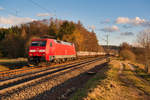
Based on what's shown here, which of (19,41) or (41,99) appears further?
(19,41)

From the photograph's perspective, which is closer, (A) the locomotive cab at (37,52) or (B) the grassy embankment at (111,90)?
(B) the grassy embankment at (111,90)

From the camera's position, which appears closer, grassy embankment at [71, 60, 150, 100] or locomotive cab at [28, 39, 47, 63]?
grassy embankment at [71, 60, 150, 100]

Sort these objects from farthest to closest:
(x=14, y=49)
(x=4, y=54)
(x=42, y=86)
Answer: (x=4, y=54)
(x=14, y=49)
(x=42, y=86)

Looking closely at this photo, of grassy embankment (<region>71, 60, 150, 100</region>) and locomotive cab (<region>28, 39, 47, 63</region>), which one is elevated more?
locomotive cab (<region>28, 39, 47, 63</region>)

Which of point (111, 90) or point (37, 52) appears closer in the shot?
point (111, 90)

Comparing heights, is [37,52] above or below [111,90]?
above

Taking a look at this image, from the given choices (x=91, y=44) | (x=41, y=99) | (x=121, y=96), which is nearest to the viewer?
(x=41, y=99)

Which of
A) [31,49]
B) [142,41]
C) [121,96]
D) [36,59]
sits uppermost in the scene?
[142,41]

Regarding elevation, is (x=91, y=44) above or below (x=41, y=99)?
above

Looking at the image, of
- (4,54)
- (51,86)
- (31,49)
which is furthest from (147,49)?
(4,54)

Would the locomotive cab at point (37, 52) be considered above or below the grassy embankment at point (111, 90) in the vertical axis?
above

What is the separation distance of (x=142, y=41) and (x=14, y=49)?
38789 mm

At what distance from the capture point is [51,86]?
27.9 feet

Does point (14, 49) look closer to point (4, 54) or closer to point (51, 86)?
point (4, 54)
